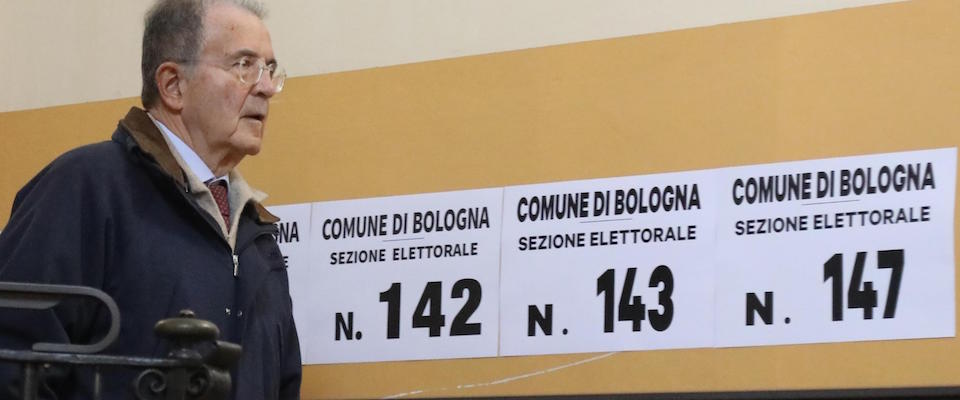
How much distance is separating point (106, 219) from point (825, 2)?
1.37 m

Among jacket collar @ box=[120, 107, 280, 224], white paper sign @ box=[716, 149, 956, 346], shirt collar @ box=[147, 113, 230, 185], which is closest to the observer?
jacket collar @ box=[120, 107, 280, 224]

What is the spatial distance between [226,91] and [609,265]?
882 millimetres

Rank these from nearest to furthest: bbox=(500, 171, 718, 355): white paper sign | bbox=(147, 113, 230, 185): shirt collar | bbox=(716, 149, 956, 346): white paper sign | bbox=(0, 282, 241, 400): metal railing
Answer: bbox=(0, 282, 241, 400): metal railing, bbox=(147, 113, 230, 185): shirt collar, bbox=(716, 149, 956, 346): white paper sign, bbox=(500, 171, 718, 355): white paper sign

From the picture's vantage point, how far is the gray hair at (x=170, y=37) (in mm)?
2232

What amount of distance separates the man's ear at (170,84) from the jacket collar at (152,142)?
0.06m

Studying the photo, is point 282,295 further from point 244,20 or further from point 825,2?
point 825,2

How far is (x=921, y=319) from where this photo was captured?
2.48 metres

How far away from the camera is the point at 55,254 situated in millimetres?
1921

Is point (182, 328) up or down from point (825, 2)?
down

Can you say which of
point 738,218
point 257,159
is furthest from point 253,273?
point 257,159

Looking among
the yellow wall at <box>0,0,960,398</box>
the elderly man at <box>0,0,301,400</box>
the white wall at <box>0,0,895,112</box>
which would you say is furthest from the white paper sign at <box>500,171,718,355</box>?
the elderly man at <box>0,0,301,400</box>

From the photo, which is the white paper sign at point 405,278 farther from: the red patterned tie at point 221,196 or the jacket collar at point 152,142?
the jacket collar at point 152,142

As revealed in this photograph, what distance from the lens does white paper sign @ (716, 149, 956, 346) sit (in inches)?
98.4

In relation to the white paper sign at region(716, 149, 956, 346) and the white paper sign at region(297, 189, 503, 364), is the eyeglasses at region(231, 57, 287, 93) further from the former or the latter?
the white paper sign at region(716, 149, 956, 346)
